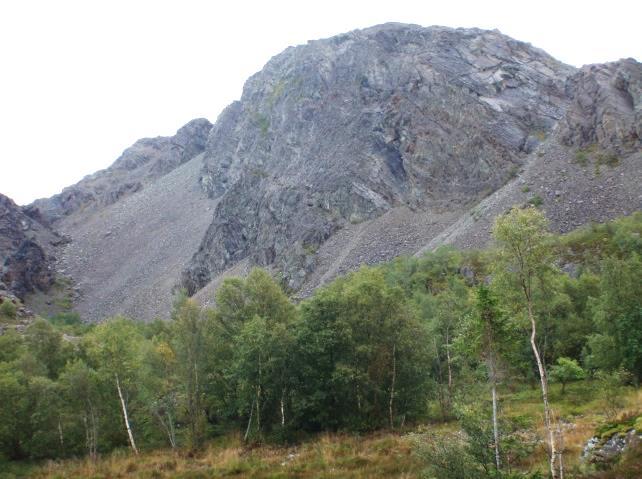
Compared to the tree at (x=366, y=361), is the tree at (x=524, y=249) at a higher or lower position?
higher

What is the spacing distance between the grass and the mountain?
5819cm

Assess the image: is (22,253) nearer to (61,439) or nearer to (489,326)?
(61,439)

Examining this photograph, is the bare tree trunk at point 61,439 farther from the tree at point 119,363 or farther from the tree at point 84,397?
the tree at point 119,363

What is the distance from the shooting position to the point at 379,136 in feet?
405

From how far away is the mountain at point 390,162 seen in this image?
9400cm

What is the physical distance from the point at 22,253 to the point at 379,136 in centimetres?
11141

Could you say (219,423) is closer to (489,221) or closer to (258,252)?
(489,221)

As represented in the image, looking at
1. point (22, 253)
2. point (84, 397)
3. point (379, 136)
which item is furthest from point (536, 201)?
point (22, 253)

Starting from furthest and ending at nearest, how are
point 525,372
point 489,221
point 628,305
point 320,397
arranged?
1. point 489,221
2. point 525,372
3. point 628,305
4. point 320,397

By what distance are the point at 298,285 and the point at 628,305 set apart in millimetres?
71952

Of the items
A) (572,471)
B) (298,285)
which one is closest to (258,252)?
(298,285)

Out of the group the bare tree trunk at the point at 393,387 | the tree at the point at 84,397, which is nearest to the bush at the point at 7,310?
the tree at the point at 84,397

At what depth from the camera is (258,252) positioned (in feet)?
405

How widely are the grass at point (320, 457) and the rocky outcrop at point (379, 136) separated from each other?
71890 millimetres
